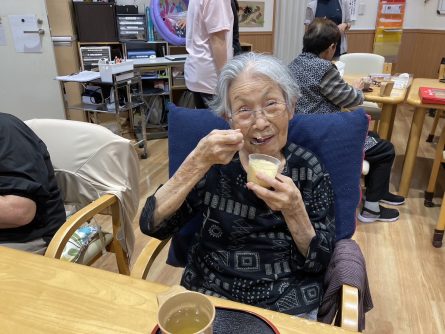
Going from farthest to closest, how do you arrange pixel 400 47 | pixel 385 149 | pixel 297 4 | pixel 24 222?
pixel 400 47 → pixel 297 4 → pixel 385 149 → pixel 24 222

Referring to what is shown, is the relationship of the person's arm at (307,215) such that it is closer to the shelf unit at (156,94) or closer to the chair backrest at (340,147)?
the chair backrest at (340,147)

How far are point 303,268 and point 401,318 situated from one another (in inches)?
40.5

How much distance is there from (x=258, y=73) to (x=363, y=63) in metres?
2.88

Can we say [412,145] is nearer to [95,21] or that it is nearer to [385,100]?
[385,100]

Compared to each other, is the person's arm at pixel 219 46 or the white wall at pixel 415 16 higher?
the white wall at pixel 415 16

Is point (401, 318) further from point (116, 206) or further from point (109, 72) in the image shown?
point (109, 72)

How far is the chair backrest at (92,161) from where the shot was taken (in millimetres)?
A: 1506

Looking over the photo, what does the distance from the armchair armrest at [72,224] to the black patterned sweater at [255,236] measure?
26 centimetres

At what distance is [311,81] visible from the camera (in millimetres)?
2248

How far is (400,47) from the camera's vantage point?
546cm

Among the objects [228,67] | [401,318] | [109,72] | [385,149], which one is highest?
[228,67]

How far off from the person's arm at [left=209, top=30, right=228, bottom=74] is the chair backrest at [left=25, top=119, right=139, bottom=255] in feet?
4.02

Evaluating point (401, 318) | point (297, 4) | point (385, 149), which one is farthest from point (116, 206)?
point (297, 4)

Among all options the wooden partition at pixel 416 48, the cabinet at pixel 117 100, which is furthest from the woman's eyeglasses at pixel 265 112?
the wooden partition at pixel 416 48
